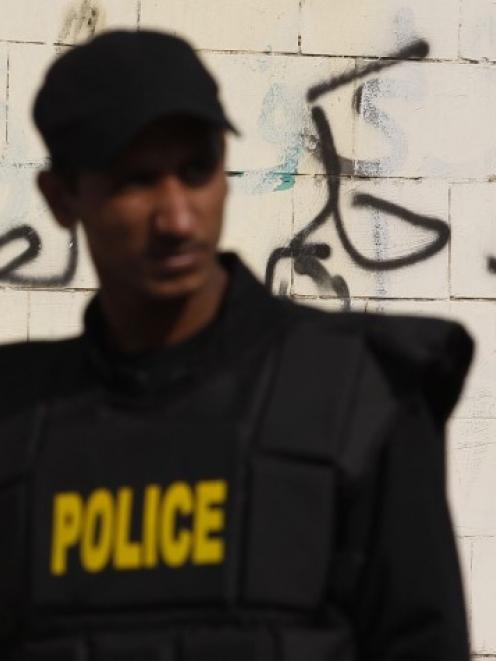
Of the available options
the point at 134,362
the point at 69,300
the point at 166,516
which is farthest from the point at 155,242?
the point at 69,300

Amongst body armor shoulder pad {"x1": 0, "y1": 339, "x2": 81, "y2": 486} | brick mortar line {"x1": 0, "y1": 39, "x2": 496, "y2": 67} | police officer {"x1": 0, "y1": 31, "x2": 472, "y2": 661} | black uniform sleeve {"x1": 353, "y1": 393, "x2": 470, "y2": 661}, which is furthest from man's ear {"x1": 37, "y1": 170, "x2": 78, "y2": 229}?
brick mortar line {"x1": 0, "y1": 39, "x2": 496, "y2": 67}

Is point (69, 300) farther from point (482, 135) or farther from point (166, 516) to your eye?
point (166, 516)

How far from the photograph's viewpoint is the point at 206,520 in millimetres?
2215

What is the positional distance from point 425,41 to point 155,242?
2.73 m

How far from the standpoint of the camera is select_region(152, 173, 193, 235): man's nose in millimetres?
2180

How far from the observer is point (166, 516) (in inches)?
87.5

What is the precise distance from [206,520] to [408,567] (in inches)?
9.7

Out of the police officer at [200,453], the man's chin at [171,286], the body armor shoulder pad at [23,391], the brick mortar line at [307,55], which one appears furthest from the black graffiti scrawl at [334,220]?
the man's chin at [171,286]

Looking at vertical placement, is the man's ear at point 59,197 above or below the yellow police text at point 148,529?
above

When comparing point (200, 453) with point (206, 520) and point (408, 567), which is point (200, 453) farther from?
point (408, 567)

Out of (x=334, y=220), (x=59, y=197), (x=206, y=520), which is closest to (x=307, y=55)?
(x=334, y=220)

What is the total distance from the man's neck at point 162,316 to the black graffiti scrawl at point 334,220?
240cm

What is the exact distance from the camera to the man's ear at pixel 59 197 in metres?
2.38

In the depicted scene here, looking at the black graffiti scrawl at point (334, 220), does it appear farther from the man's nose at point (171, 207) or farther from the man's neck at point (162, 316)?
the man's nose at point (171, 207)
